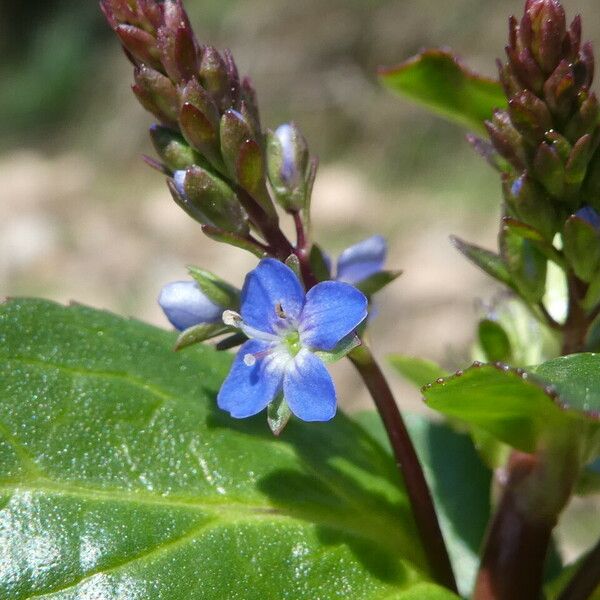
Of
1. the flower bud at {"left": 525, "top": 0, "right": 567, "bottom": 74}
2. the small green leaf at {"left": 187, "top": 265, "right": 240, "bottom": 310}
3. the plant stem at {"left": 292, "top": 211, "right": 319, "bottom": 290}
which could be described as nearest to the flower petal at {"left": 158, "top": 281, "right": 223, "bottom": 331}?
the small green leaf at {"left": 187, "top": 265, "right": 240, "bottom": 310}

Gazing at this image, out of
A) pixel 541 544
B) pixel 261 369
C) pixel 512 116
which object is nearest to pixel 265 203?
pixel 261 369

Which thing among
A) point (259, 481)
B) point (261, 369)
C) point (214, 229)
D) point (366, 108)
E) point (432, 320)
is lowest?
point (432, 320)

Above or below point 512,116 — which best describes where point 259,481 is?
below

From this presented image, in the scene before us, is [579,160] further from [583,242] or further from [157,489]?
[157,489]

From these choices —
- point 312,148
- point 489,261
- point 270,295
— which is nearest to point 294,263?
point 270,295

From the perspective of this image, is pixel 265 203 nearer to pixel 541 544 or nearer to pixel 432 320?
pixel 541 544

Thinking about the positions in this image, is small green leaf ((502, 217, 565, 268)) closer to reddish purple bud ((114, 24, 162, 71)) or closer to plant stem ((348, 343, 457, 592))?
plant stem ((348, 343, 457, 592))

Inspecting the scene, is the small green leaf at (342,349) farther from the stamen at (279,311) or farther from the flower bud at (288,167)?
the flower bud at (288,167)
